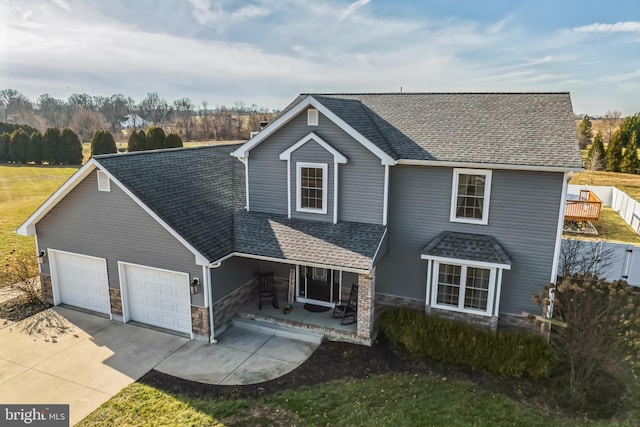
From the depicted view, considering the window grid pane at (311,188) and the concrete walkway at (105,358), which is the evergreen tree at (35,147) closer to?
the concrete walkway at (105,358)

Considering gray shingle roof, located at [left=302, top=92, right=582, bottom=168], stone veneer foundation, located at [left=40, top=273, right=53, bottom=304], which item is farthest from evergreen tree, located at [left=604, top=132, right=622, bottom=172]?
stone veneer foundation, located at [left=40, top=273, right=53, bottom=304]

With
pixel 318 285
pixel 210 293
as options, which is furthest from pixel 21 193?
pixel 318 285

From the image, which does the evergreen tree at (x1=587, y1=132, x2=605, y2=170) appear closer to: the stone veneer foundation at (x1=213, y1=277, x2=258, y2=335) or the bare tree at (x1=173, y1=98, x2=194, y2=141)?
the stone veneer foundation at (x1=213, y1=277, x2=258, y2=335)

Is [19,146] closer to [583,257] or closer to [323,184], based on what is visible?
[323,184]

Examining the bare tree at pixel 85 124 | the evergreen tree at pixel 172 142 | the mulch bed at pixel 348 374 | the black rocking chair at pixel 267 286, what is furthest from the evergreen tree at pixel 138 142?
the bare tree at pixel 85 124

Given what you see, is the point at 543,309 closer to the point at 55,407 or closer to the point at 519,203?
the point at 519,203

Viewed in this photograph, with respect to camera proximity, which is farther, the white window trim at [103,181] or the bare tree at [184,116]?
the bare tree at [184,116]
